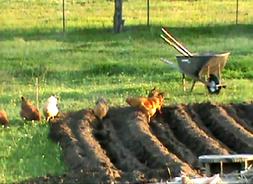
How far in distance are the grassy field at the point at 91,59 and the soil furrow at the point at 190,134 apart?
1.45 m

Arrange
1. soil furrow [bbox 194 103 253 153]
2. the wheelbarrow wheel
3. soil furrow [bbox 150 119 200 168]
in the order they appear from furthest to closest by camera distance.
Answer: the wheelbarrow wheel < soil furrow [bbox 194 103 253 153] < soil furrow [bbox 150 119 200 168]

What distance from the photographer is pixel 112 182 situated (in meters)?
10.6

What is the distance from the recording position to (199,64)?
1705 centimetres

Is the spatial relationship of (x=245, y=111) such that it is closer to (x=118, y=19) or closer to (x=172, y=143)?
(x=172, y=143)

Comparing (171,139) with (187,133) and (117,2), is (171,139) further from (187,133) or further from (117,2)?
(117,2)

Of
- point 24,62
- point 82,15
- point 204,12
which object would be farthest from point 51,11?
point 24,62

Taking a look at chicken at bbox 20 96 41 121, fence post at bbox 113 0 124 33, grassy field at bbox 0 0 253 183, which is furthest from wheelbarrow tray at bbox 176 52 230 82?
fence post at bbox 113 0 124 33

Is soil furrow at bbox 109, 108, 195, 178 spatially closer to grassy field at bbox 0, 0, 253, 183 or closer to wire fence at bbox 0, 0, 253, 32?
grassy field at bbox 0, 0, 253, 183

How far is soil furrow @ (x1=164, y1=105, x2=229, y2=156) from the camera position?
12.5 m

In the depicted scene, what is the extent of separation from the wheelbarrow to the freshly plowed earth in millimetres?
1632

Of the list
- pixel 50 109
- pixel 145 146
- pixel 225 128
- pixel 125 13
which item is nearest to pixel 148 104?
pixel 225 128

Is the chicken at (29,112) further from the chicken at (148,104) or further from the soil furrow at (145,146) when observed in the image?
the chicken at (148,104)

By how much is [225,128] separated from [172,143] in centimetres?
122

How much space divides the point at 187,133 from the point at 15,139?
8.23 ft
